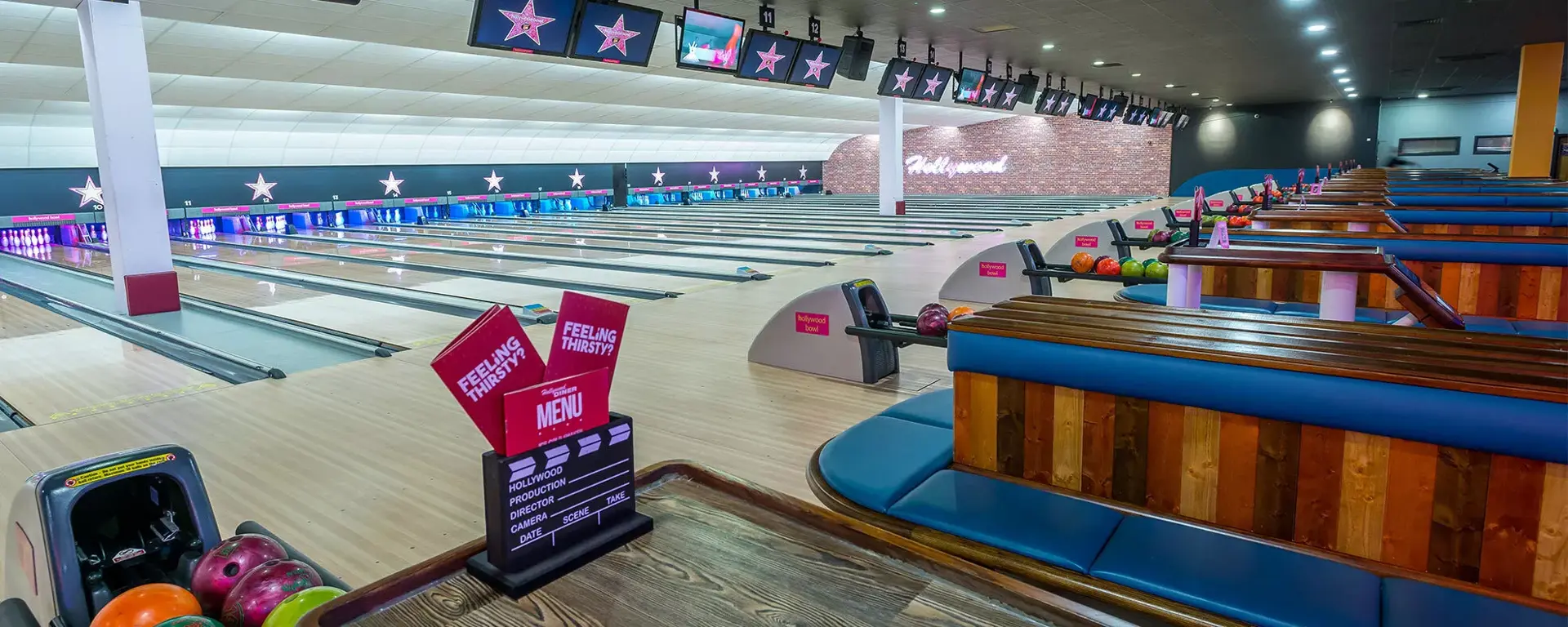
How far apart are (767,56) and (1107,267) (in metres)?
3.19

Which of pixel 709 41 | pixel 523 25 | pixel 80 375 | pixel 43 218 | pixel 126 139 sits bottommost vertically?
pixel 80 375

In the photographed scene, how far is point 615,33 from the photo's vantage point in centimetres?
570

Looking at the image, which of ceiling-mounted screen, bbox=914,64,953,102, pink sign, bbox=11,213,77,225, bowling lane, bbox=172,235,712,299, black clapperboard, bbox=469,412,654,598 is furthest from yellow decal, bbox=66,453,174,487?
pink sign, bbox=11,213,77,225

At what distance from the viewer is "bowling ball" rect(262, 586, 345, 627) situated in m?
1.20

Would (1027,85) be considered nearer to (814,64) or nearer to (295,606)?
(814,64)

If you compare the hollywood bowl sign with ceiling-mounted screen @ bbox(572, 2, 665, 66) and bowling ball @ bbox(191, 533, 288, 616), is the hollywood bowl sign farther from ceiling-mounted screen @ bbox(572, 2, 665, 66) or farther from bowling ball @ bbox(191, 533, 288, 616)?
bowling ball @ bbox(191, 533, 288, 616)

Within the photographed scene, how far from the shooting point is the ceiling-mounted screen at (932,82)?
9367 mm

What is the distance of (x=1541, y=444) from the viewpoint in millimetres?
1516

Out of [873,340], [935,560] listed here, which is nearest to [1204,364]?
[935,560]

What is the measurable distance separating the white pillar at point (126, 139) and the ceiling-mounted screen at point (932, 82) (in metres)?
6.89

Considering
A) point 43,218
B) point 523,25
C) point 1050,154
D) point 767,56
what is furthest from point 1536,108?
point 43,218

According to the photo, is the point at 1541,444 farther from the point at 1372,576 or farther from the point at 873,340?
the point at 873,340

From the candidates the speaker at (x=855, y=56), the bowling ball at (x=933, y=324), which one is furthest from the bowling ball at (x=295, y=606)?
the speaker at (x=855, y=56)

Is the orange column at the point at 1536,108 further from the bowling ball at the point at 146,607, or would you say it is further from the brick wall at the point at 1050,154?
the bowling ball at the point at 146,607
